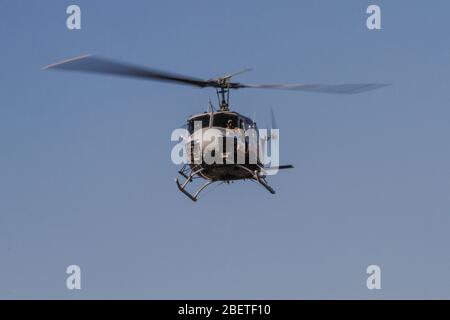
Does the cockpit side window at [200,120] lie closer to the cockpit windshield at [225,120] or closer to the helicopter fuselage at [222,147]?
the helicopter fuselage at [222,147]

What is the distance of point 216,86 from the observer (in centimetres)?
5700

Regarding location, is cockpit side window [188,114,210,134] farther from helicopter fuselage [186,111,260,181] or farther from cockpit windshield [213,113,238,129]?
cockpit windshield [213,113,238,129]

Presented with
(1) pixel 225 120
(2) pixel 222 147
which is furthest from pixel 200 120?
(2) pixel 222 147

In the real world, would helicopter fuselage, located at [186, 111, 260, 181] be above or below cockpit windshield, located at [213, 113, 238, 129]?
below

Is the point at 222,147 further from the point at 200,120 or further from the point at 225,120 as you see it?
the point at 200,120

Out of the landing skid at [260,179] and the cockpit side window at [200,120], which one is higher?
the cockpit side window at [200,120]

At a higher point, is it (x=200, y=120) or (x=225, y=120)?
(x=200, y=120)

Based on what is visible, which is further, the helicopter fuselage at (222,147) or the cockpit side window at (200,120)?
the cockpit side window at (200,120)

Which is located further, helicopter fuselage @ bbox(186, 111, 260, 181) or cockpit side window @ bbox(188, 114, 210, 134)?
cockpit side window @ bbox(188, 114, 210, 134)

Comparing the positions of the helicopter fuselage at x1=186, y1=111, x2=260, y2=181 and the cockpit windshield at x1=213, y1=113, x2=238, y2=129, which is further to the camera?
the cockpit windshield at x1=213, y1=113, x2=238, y2=129
